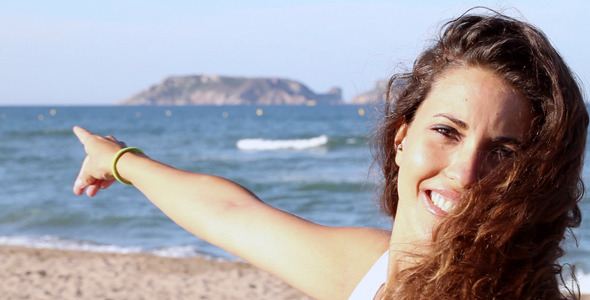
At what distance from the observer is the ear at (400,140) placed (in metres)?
1.78

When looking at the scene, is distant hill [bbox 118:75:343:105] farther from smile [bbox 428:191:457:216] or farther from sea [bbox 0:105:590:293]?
smile [bbox 428:191:457:216]

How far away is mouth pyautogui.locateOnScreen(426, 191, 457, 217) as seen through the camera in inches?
60.1

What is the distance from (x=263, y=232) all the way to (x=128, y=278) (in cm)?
679

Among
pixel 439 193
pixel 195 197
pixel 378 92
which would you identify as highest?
pixel 378 92

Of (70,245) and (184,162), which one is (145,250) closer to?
(70,245)

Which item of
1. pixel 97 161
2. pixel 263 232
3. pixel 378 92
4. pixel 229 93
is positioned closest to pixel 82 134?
pixel 97 161

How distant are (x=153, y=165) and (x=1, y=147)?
3010 cm

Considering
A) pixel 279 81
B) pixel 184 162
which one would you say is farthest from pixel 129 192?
pixel 279 81

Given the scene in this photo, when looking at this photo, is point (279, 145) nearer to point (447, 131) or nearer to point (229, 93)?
point (447, 131)

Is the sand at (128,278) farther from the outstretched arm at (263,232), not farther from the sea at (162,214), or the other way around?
the outstretched arm at (263,232)

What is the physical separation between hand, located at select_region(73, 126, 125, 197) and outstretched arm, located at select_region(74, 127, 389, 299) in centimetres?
7

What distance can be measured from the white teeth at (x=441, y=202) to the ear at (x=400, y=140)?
9.7 inches

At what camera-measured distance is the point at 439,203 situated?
1.54 metres

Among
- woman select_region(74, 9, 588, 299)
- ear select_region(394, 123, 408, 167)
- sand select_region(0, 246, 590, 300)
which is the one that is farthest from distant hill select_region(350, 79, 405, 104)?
sand select_region(0, 246, 590, 300)
